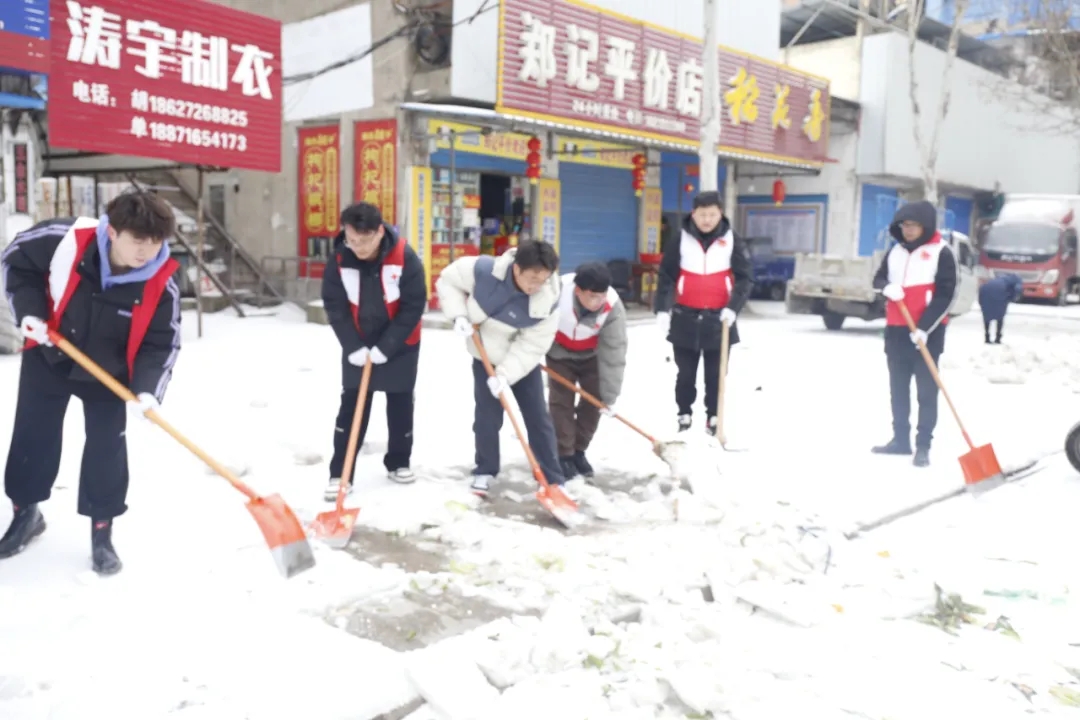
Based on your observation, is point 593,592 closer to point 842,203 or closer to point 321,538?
point 321,538

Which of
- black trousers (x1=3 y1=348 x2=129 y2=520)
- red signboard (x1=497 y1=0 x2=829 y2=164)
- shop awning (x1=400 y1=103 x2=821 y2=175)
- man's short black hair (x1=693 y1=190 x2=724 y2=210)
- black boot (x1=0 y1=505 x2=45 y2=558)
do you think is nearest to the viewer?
black trousers (x1=3 y1=348 x2=129 y2=520)

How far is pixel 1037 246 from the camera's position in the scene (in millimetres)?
23156

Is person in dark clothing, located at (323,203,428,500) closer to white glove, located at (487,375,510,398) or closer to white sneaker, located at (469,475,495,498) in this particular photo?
white glove, located at (487,375,510,398)

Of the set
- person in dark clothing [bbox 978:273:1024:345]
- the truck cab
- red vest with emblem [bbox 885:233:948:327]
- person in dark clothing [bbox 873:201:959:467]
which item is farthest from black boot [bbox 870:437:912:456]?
the truck cab

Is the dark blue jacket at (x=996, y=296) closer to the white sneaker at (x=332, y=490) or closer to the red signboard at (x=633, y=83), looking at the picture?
the red signboard at (x=633, y=83)

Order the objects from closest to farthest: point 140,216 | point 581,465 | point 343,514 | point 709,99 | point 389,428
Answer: point 140,216 → point 343,514 → point 389,428 → point 581,465 → point 709,99

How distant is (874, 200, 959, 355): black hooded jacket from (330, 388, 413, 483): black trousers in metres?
3.40

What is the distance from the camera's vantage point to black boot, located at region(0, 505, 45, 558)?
13.5 feet

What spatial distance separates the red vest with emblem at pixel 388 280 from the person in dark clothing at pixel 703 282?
2108mm

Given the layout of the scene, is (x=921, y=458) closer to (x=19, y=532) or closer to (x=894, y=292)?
(x=894, y=292)

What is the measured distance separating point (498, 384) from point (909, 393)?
313 cm

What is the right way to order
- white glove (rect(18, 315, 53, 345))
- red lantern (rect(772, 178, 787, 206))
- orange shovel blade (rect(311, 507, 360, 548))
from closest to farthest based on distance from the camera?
white glove (rect(18, 315, 53, 345)), orange shovel blade (rect(311, 507, 360, 548)), red lantern (rect(772, 178, 787, 206))

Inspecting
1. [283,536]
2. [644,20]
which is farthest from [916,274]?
[644,20]

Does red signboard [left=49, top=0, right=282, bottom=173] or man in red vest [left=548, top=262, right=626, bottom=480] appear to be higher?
red signboard [left=49, top=0, right=282, bottom=173]
